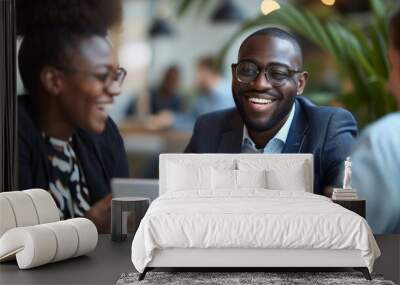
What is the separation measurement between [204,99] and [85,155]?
1289mm

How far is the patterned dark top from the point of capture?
704 cm

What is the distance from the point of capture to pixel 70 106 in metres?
7.07

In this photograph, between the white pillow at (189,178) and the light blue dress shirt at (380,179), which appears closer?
the white pillow at (189,178)

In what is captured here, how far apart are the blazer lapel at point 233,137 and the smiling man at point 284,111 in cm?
7

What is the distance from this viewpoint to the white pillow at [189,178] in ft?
20.9

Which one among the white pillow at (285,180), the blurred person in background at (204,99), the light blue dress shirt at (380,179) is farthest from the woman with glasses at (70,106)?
the light blue dress shirt at (380,179)

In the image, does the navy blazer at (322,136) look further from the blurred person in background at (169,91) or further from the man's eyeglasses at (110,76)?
the man's eyeglasses at (110,76)

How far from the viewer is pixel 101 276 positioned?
5.02m

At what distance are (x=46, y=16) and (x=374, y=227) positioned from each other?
3742 millimetres

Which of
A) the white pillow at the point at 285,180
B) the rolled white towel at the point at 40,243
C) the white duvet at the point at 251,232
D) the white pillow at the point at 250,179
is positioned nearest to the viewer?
the white duvet at the point at 251,232

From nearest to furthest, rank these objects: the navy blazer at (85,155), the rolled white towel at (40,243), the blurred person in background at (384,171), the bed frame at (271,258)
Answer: the bed frame at (271,258) → the rolled white towel at (40,243) → the blurred person in background at (384,171) → the navy blazer at (85,155)

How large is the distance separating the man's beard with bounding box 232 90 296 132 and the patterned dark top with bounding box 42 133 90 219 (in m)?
1.67

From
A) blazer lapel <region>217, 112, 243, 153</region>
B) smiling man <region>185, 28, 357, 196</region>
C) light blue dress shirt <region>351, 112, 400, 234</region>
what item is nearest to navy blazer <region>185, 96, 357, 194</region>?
smiling man <region>185, 28, 357, 196</region>

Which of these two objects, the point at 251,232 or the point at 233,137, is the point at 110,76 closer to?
the point at 233,137
